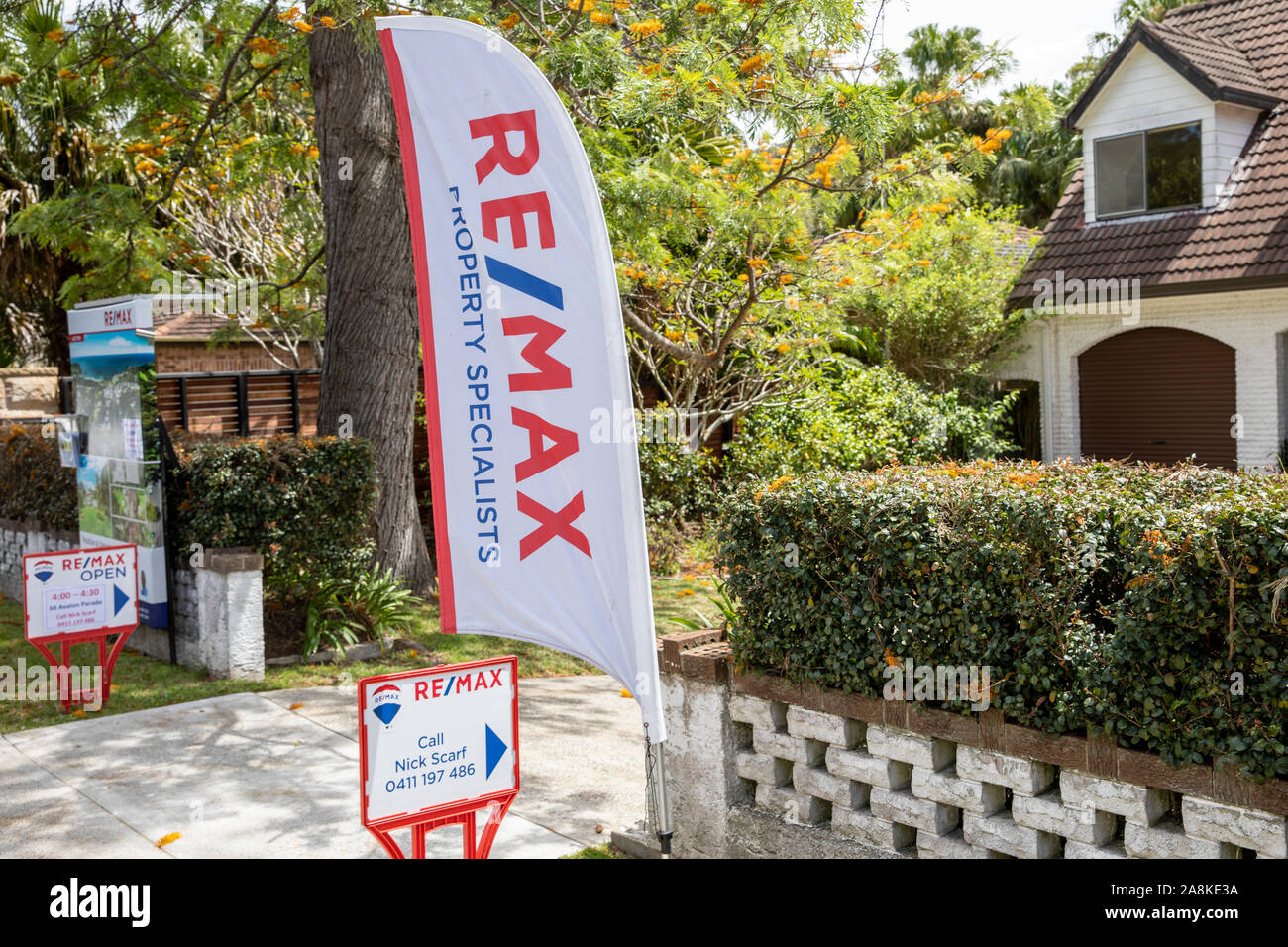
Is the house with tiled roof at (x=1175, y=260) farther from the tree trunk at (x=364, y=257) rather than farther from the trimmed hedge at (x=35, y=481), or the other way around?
the trimmed hedge at (x=35, y=481)

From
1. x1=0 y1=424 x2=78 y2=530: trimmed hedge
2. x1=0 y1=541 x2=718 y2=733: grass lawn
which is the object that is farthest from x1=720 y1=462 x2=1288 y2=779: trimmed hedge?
x1=0 y1=424 x2=78 y2=530: trimmed hedge

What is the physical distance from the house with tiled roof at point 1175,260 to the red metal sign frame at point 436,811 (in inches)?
503

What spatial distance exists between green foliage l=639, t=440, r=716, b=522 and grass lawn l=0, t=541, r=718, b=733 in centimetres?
307

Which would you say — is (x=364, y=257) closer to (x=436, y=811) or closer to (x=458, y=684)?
(x=458, y=684)

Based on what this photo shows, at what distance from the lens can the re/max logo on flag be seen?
402 cm

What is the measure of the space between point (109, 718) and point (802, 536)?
5.39 metres

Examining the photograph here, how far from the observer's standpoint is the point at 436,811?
4031 mm

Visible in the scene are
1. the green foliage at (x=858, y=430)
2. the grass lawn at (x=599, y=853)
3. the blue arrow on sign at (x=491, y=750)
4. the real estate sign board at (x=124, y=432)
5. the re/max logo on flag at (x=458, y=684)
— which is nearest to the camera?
the re/max logo on flag at (x=458, y=684)

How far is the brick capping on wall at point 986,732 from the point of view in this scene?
12.3 feet

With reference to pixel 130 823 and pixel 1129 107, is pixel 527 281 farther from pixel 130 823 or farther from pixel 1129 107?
pixel 1129 107

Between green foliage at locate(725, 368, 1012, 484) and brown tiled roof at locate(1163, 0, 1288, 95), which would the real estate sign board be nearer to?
green foliage at locate(725, 368, 1012, 484)

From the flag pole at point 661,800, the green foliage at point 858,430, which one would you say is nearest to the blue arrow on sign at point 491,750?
the flag pole at point 661,800
